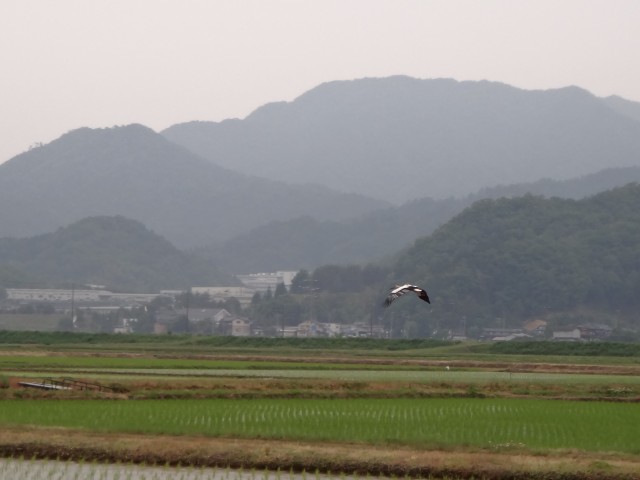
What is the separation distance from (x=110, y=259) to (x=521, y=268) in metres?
66.1

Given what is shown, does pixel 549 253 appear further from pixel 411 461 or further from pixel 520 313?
pixel 411 461

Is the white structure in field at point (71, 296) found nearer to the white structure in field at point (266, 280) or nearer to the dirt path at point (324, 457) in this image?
the white structure in field at point (266, 280)

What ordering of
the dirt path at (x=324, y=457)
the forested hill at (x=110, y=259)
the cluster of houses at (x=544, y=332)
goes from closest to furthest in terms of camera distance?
1. the dirt path at (x=324, y=457)
2. the cluster of houses at (x=544, y=332)
3. the forested hill at (x=110, y=259)

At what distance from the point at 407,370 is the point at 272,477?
25533 millimetres

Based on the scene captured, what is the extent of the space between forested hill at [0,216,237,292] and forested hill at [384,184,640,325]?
174 feet

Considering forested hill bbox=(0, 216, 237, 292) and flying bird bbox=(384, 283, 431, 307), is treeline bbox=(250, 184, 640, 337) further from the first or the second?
flying bird bbox=(384, 283, 431, 307)

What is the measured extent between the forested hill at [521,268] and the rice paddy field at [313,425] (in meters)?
72.4

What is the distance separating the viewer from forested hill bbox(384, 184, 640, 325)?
368 ft

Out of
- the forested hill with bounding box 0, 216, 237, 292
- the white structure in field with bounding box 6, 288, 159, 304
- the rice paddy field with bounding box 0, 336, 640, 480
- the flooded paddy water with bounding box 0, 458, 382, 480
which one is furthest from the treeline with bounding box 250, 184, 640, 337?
the flooded paddy water with bounding box 0, 458, 382, 480

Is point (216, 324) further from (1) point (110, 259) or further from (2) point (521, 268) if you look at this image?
(1) point (110, 259)

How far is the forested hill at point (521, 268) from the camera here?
112 meters

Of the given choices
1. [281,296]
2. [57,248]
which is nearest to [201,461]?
[281,296]

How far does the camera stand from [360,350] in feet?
208

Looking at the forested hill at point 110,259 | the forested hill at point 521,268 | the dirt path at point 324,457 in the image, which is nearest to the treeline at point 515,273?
the forested hill at point 521,268
